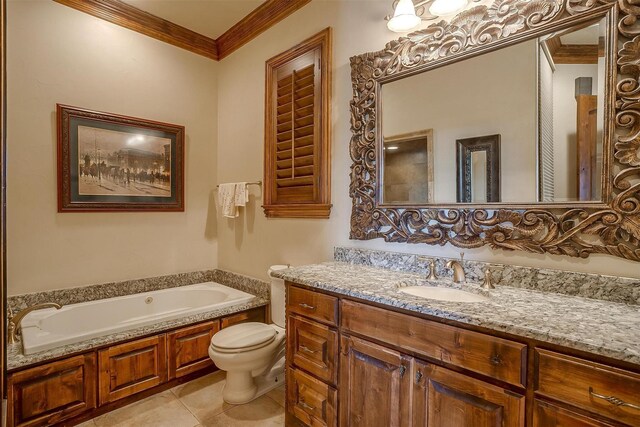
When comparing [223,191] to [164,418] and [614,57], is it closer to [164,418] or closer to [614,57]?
[164,418]

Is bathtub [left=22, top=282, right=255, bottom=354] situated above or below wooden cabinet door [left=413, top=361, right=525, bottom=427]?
below

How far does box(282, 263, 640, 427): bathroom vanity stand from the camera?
2.85ft

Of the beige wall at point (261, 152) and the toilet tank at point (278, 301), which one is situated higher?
the beige wall at point (261, 152)

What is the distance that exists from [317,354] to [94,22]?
3.02 m

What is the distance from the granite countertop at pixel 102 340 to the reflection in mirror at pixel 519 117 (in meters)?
1.58

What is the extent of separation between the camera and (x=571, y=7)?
129 centimetres

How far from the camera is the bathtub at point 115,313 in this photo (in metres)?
1.95

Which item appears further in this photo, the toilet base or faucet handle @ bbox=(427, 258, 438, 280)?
the toilet base

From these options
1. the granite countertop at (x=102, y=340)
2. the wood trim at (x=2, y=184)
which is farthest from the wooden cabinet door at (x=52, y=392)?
the wood trim at (x=2, y=184)

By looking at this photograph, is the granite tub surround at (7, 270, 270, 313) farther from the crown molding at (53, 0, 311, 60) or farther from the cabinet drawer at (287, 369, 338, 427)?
the crown molding at (53, 0, 311, 60)

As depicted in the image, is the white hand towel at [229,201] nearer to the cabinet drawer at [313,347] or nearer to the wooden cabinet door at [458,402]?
the cabinet drawer at [313,347]

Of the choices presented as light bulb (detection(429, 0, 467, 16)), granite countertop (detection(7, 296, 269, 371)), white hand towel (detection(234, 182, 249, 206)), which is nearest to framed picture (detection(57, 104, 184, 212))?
white hand towel (detection(234, 182, 249, 206))

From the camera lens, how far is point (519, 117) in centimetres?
144

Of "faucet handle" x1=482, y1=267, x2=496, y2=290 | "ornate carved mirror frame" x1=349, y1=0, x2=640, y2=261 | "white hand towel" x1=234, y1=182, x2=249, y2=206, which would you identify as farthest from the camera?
"white hand towel" x1=234, y1=182, x2=249, y2=206
